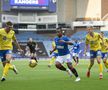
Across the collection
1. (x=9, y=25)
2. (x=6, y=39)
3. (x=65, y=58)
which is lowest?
(x=65, y=58)

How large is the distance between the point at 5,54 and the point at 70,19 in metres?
54.0

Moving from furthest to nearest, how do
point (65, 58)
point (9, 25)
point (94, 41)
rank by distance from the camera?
1. point (94, 41)
2. point (65, 58)
3. point (9, 25)

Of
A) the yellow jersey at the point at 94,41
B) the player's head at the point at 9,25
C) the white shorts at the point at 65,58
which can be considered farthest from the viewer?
the yellow jersey at the point at 94,41

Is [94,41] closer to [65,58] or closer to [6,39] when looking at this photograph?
[65,58]

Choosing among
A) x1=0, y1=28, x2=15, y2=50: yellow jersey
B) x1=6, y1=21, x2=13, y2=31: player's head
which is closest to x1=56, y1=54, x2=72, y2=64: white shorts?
x1=0, y1=28, x2=15, y2=50: yellow jersey

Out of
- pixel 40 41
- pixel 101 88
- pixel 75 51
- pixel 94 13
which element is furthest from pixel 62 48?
pixel 94 13

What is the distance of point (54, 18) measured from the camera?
65750 mm

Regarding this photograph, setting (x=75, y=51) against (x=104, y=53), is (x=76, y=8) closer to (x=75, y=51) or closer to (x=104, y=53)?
(x=75, y=51)

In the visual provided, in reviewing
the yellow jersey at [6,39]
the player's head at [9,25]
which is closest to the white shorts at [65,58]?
the yellow jersey at [6,39]

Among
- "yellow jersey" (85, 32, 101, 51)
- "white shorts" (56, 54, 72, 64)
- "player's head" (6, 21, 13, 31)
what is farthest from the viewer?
"yellow jersey" (85, 32, 101, 51)

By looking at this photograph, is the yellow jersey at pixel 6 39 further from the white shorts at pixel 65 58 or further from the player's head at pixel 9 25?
the white shorts at pixel 65 58

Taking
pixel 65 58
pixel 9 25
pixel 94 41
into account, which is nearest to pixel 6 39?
Answer: pixel 9 25

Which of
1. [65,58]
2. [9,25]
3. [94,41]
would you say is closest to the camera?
[9,25]

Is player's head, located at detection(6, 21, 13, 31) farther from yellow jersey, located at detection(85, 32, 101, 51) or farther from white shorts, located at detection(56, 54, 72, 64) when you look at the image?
yellow jersey, located at detection(85, 32, 101, 51)
